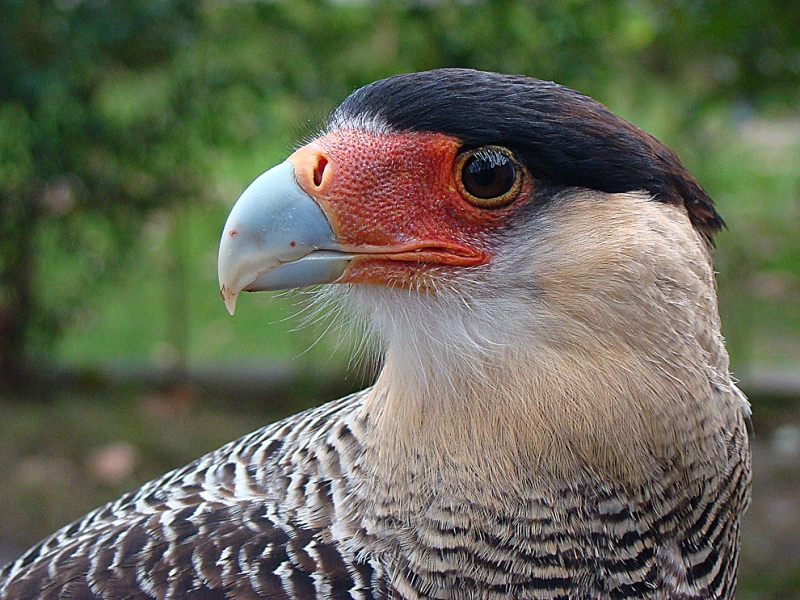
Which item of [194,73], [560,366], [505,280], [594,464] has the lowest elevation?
[594,464]

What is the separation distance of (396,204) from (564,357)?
464 millimetres

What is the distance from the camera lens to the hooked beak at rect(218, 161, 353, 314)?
1.65 metres

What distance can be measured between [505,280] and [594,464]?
0.43m

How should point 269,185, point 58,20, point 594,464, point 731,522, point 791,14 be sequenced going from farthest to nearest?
point 58,20
point 791,14
point 731,522
point 594,464
point 269,185

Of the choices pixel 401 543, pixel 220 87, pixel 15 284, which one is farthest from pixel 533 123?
pixel 15 284

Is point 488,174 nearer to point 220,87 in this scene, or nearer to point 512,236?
point 512,236

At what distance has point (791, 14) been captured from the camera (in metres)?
4.14

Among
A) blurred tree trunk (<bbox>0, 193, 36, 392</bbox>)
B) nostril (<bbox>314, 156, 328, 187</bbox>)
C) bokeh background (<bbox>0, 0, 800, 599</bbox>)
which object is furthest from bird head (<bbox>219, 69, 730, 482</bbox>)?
blurred tree trunk (<bbox>0, 193, 36, 392</bbox>)

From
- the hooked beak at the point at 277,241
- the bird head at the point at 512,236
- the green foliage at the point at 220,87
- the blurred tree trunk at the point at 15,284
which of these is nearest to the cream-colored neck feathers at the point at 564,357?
the bird head at the point at 512,236

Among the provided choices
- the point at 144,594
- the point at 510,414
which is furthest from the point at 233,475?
the point at 510,414

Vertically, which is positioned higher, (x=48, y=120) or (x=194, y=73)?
(x=194, y=73)

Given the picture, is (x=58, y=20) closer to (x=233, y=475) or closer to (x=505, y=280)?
(x=233, y=475)

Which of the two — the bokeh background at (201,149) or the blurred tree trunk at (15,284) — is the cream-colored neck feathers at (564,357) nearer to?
the bokeh background at (201,149)

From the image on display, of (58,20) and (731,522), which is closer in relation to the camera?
(731,522)
